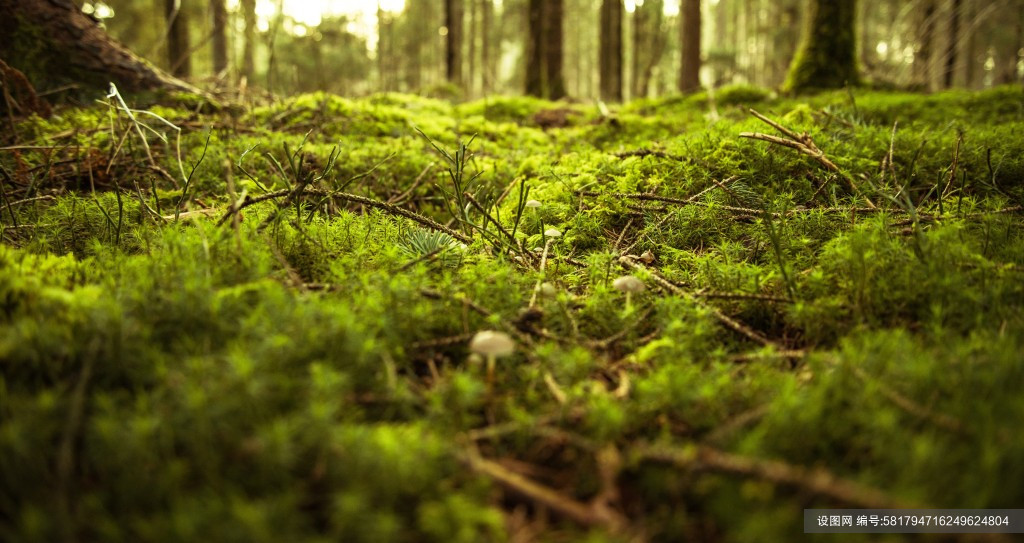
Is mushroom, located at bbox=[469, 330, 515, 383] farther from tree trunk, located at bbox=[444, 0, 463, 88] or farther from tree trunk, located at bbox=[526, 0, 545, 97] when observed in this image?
tree trunk, located at bbox=[444, 0, 463, 88]

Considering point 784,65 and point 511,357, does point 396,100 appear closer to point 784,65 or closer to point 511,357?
point 511,357

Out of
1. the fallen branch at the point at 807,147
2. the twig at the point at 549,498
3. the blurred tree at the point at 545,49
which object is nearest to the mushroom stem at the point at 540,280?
the twig at the point at 549,498

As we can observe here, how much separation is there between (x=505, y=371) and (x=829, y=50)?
755cm

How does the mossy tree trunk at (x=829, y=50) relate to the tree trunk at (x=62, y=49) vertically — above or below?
above

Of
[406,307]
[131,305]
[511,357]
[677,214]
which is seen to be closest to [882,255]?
[677,214]

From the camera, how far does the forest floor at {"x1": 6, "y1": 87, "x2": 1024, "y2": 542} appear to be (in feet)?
3.64

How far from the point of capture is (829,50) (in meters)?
6.97

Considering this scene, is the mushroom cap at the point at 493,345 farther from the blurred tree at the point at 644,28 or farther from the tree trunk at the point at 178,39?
the blurred tree at the point at 644,28

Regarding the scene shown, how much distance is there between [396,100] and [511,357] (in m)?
6.36

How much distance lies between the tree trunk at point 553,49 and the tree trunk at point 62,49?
21.7ft

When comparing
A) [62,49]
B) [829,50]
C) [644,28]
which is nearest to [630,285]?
[62,49]

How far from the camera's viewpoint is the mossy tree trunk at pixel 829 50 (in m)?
6.95

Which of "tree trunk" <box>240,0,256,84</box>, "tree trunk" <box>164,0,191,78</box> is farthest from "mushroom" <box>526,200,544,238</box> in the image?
"tree trunk" <box>164,0,191,78</box>

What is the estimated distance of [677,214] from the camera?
2977mm
